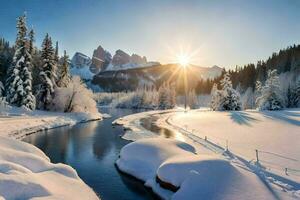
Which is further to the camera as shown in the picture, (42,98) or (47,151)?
(42,98)

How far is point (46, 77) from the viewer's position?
61531 millimetres

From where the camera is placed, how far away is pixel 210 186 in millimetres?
14867

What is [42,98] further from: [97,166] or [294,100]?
[294,100]

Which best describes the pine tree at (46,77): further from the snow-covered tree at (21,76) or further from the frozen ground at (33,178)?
the frozen ground at (33,178)

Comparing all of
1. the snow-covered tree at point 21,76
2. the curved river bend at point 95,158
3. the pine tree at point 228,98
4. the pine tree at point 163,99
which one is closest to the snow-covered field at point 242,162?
the curved river bend at point 95,158

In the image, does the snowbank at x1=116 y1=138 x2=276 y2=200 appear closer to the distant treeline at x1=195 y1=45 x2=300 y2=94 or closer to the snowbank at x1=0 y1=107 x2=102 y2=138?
the snowbank at x1=0 y1=107 x2=102 y2=138

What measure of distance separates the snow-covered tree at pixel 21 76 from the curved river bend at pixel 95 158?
1665cm

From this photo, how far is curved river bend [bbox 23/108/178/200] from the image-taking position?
18.4 m

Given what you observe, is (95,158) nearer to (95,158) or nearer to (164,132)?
(95,158)

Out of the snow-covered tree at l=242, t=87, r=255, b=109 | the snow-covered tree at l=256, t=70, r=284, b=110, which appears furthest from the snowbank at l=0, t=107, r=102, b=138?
the snow-covered tree at l=242, t=87, r=255, b=109

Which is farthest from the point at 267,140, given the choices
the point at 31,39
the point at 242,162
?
the point at 31,39

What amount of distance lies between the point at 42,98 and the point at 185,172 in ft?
172

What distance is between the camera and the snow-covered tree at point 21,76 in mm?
54938

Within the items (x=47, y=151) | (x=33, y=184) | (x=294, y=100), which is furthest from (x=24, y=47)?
(x=294, y=100)
